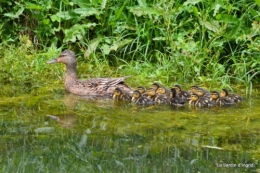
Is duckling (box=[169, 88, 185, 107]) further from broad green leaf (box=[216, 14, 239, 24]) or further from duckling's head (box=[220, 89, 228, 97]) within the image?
broad green leaf (box=[216, 14, 239, 24])

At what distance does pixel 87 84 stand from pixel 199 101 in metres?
1.51

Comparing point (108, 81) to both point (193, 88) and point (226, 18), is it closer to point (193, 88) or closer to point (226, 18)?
point (193, 88)

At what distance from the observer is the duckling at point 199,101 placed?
735 cm

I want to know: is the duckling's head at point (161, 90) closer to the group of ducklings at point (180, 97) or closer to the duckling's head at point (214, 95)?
the group of ducklings at point (180, 97)

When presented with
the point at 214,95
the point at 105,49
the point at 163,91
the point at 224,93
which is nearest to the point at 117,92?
the point at 163,91

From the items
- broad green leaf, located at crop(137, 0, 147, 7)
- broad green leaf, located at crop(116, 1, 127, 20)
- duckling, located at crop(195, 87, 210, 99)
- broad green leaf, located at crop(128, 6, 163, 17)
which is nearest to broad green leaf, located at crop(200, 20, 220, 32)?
broad green leaf, located at crop(128, 6, 163, 17)

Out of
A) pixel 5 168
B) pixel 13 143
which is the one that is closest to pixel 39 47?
pixel 13 143

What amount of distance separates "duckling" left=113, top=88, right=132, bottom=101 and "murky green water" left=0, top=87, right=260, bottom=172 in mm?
161

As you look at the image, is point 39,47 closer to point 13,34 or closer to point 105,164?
point 13,34

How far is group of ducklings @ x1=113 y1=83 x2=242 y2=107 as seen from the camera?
7.39m

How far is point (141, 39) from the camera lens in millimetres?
9023

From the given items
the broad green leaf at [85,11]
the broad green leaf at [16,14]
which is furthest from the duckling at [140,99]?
the broad green leaf at [16,14]

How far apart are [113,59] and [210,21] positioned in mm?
1442

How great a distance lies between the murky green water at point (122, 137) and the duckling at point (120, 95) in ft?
0.53
